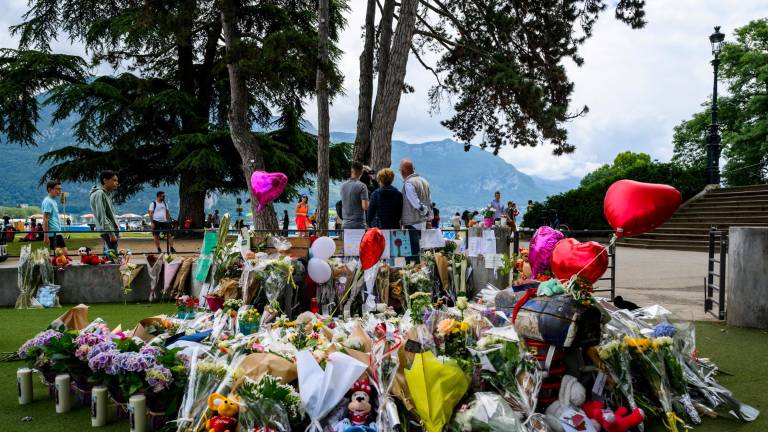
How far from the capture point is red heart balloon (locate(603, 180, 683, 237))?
3.90 metres

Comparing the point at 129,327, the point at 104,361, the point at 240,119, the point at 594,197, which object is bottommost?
the point at 129,327

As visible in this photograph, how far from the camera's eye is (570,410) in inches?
136

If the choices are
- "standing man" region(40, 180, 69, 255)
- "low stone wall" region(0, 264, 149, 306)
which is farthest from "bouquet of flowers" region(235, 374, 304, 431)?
"standing man" region(40, 180, 69, 255)

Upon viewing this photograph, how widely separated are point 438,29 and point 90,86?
1456cm

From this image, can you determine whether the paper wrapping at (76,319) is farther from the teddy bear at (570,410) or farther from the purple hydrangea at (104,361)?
the teddy bear at (570,410)

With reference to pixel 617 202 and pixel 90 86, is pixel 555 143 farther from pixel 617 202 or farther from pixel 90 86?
pixel 90 86

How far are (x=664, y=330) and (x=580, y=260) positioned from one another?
0.96 m

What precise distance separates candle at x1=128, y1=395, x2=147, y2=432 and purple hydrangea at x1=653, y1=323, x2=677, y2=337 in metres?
3.49

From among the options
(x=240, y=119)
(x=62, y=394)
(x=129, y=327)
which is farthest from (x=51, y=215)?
(x=62, y=394)

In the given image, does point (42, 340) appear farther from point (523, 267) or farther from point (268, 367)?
point (523, 267)

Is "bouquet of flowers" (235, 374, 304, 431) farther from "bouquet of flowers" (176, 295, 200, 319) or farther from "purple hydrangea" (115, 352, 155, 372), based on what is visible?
"bouquet of flowers" (176, 295, 200, 319)

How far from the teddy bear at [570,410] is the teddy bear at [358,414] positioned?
1.08m

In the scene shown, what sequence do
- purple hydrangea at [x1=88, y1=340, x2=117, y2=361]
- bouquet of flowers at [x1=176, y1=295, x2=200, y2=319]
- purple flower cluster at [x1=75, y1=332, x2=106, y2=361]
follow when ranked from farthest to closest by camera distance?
bouquet of flowers at [x1=176, y1=295, x2=200, y2=319] → purple flower cluster at [x1=75, y1=332, x2=106, y2=361] → purple hydrangea at [x1=88, y1=340, x2=117, y2=361]

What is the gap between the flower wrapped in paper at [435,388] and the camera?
10.5ft
